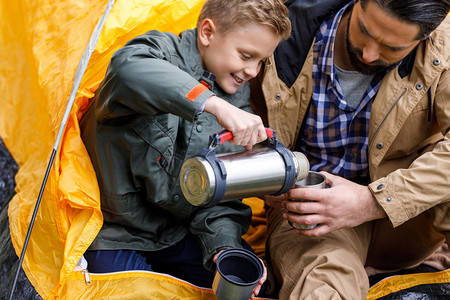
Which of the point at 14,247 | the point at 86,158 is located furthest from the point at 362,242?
the point at 14,247

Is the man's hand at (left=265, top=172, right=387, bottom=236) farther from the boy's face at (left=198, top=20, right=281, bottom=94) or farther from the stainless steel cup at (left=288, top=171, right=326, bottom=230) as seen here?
the boy's face at (left=198, top=20, right=281, bottom=94)

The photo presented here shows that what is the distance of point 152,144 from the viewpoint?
4.40 feet

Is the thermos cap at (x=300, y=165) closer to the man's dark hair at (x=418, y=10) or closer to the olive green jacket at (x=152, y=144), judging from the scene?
the olive green jacket at (x=152, y=144)

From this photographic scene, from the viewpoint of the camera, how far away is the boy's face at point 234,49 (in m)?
1.37

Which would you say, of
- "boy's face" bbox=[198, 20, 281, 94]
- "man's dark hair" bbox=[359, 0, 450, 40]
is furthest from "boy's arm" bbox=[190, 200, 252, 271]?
"man's dark hair" bbox=[359, 0, 450, 40]

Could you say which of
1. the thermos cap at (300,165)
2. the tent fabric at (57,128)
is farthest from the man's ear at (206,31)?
the thermos cap at (300,165)

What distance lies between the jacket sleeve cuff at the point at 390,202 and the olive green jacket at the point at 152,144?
389mm

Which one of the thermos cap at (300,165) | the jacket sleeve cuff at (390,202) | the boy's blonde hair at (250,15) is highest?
the boy's blonde hair at (250,15)

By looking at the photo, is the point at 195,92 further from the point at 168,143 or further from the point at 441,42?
the point at 441,42

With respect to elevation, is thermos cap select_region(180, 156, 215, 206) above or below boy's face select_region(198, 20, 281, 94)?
below

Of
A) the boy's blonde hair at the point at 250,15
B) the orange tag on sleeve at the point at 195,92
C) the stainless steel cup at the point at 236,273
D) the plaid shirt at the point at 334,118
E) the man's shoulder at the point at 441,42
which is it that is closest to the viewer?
the orange tag on sleeve at the point at 195,92

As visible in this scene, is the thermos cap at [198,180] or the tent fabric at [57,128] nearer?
the thermos cap at [198,180]

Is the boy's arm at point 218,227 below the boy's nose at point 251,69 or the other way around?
below

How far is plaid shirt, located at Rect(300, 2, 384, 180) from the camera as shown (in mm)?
1654
